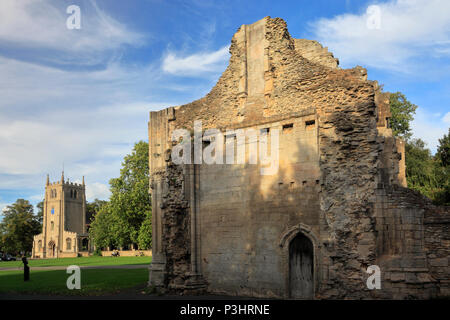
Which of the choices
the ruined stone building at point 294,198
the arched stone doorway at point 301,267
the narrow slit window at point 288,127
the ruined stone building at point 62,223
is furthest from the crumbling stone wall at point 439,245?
the ruined stone building at point 62,223

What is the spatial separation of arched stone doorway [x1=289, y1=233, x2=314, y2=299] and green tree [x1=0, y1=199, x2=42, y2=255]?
70.3 metres

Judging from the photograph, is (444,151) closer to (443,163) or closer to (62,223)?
(443,163)

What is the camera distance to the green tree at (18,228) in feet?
241

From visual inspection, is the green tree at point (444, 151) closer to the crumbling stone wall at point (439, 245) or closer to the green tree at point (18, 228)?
Answer: the crumbling stone wall at point (439, 245)

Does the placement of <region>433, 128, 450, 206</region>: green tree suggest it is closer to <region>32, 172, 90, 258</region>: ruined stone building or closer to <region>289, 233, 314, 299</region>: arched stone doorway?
<region>289, 233, 314, 299</region>: arched stone doorway

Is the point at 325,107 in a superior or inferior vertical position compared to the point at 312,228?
superior

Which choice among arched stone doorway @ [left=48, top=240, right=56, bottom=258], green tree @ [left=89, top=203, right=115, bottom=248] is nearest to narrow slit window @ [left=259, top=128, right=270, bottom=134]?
green tree @ [left=89, top=203, right=115, bottom=248]

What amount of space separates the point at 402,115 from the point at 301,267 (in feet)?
77.7

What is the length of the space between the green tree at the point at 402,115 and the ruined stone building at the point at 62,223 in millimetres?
60410

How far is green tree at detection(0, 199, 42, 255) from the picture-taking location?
73.4 metres

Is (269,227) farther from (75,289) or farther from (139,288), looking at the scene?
(75,289)
